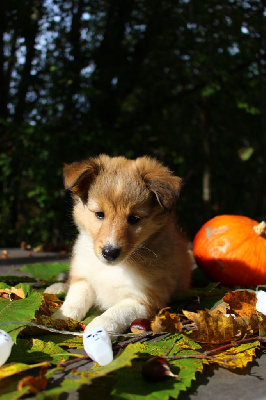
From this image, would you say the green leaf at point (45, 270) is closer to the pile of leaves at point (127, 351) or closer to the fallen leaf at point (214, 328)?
the pile of leaves at point (127, 351)

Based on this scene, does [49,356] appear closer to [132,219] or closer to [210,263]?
[132,219]

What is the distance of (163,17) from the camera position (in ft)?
26.1

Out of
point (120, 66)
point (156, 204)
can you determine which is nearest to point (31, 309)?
point (156, 204)

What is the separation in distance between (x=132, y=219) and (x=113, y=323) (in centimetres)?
68

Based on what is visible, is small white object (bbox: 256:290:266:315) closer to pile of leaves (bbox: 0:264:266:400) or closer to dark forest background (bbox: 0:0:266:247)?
pile of leaves (bbox: 0:264:266:400)

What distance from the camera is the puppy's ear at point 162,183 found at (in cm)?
265

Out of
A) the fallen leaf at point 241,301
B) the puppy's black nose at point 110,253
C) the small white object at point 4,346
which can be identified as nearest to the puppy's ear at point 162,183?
the puppy's black nose at point 110,253

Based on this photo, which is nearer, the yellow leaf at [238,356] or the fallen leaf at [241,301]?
the yellow leaf at [238,356]

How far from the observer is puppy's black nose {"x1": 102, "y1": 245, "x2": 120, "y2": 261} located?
2.44 metres

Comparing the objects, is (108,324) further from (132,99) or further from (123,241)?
(132,99)

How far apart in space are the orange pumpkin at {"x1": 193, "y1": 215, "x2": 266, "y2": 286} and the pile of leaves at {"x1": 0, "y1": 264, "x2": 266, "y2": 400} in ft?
3.14

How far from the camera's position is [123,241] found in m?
2.49

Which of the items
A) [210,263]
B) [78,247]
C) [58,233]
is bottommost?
[58,233]

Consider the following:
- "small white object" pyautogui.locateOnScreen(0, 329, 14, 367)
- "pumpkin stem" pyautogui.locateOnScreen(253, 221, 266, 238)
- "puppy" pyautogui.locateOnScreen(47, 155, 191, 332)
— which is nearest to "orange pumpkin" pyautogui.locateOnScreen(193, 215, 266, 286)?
"pumpkin stem" pyautogui.locateOnScreen(253, 221, 266, 238)
